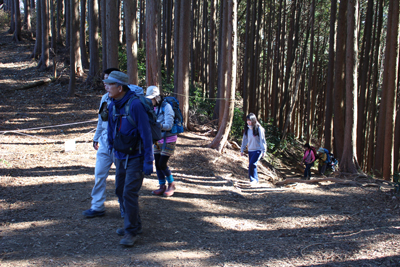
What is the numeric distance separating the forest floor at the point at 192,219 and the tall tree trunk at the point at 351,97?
2.47 m

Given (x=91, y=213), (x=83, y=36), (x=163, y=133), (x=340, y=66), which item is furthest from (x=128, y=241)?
(x=83, y=36)

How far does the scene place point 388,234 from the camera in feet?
14.8

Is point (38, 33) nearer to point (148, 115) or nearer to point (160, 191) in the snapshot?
point (160, 191)

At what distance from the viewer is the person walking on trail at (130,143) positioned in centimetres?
388

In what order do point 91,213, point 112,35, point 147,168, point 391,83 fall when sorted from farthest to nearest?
1. point 112,35
2. point 391,83
3. point 91,213
4. point 147,168

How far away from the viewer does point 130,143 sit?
389cm

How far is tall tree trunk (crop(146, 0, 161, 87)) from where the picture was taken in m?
11.0

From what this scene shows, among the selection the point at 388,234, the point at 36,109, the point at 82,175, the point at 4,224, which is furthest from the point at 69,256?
the point at 36,109

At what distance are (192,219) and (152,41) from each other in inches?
299

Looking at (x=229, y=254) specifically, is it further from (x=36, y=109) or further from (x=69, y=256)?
(x=36, y=109)

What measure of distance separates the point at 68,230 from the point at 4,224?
991 millimetres

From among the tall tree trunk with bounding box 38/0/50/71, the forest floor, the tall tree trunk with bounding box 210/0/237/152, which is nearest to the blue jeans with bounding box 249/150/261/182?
the forest floor

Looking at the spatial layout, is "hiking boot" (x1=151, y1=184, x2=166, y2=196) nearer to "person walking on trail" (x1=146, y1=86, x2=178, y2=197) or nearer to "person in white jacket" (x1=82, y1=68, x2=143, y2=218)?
"person walking on trail" (x1=146, y1=86, x2=178, y2=197)

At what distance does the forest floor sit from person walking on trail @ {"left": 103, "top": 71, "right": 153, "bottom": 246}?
1.57 ft
